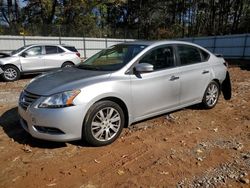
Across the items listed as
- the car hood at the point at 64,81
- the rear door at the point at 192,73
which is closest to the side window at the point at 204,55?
the rear door at the point at 192,73

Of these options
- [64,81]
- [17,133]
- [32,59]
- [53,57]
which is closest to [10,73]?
[32,59]

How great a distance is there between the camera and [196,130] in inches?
193

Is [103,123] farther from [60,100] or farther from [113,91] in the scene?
[60,100]

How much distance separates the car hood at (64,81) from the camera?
12.9 ft

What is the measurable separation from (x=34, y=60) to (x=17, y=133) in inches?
292

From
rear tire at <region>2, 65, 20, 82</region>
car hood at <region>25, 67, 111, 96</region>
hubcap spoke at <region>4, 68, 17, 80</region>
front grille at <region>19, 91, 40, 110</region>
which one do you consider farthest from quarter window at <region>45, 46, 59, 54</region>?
front grille at <region>19, 91, 40, 110</region>

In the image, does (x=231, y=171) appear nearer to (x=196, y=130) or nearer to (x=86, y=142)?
(x=196, y=130)

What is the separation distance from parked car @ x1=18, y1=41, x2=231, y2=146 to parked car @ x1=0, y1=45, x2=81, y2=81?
6788mm

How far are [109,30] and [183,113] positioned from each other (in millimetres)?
24164

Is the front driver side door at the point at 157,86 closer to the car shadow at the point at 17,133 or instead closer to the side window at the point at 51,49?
the car shadow at the point at 17,133

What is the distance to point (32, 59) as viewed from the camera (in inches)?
451

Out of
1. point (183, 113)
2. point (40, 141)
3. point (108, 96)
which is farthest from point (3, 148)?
point (183, 113)

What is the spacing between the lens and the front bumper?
3.75 meters

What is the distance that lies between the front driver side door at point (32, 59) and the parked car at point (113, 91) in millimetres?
6829
